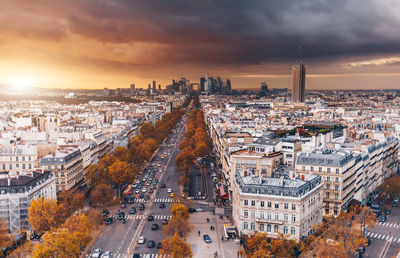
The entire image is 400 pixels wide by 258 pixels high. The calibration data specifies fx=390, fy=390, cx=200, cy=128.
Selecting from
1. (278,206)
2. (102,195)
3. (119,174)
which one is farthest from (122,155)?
(278,206)

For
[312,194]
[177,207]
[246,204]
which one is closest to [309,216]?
[312,194]

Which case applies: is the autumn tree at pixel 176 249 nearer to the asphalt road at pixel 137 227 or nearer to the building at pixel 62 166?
the asphalt road at pixel 137 227

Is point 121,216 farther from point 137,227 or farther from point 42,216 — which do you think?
point 42,216

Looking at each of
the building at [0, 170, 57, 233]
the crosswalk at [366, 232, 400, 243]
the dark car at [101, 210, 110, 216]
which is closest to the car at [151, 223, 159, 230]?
the dark car at [101, 210, 110, 216]

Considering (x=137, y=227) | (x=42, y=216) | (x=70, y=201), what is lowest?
(x=137, y=227)

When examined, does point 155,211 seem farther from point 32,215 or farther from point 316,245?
point 316,245

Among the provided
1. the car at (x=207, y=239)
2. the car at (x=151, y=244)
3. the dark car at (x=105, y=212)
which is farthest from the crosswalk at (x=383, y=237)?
the dark car at (x=105, y=212)

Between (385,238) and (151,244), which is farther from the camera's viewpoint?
(385,238)
